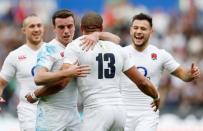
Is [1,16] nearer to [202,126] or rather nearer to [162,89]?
[162,89]

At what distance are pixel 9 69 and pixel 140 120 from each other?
2206 mm

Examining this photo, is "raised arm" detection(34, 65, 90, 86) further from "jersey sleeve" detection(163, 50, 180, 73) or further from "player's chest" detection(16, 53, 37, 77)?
"jersey sleeve" detection(163, 50, 180, 73)

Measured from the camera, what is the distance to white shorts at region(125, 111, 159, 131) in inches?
495

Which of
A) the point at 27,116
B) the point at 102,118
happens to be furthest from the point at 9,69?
the point at 102,118

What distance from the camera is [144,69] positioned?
1290 cm

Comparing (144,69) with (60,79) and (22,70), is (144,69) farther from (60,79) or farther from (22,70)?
(60,79)

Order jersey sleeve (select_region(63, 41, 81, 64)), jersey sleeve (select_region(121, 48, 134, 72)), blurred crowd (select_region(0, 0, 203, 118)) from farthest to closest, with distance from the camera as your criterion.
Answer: blurred crowd (select_region(0, 0, 203, 118))
jersey sleeve (select_region(121, 48, 134, 72))
jersey sleeve (select_region(63, 41, 81, 64))

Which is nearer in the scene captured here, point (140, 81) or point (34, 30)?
point (140, 81)

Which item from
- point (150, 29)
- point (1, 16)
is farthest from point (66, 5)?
point (150, 29)

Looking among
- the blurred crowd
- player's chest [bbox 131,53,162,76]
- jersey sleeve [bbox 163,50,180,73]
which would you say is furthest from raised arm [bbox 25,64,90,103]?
the blurred crowd

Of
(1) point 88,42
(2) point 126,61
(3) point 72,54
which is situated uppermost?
(1) point 88,42

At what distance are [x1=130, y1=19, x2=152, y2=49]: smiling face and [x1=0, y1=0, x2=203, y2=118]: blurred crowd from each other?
674 cm

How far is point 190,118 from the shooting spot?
63.0 ft

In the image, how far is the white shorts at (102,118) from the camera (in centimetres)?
1033
